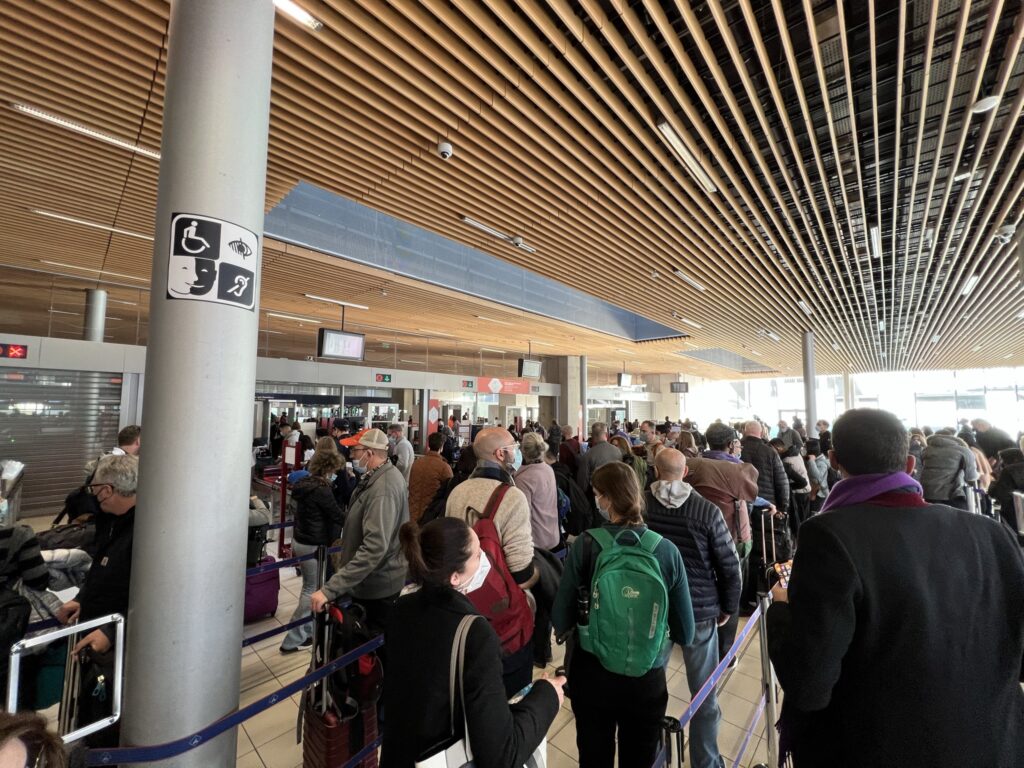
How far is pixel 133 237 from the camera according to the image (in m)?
6.36

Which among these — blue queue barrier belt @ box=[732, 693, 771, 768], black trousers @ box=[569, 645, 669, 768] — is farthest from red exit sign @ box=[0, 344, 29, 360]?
blue queue barrier belt @ box=[732, 693, 771, 768]

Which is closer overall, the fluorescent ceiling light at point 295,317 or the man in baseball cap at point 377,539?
the man in baseball cap at point 377,539

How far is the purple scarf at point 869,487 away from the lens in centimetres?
127

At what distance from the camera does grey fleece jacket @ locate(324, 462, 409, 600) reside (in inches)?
105

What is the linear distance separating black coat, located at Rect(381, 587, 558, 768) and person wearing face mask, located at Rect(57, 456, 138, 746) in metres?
1.30

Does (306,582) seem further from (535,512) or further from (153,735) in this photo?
(153,735)

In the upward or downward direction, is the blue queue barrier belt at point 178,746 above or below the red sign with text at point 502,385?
below

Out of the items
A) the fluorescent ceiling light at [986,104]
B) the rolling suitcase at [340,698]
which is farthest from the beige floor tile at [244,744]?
the fluorescent ceiling light at [986,104]

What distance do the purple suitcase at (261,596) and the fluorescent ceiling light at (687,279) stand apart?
7.01 meters

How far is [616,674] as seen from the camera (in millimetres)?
1906

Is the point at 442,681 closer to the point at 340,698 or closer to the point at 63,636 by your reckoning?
the point at 63,636

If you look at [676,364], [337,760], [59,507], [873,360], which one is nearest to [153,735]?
[337,760]

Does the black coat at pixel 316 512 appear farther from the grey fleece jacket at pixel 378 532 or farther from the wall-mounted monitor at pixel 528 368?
the wall-mounted monitor at pixel 528 368

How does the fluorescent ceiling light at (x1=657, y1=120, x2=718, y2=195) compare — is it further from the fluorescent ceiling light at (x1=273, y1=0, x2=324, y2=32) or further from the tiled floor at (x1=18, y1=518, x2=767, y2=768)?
the tiled floor at (x1=18, y1=518, x2=767, y2=768)
